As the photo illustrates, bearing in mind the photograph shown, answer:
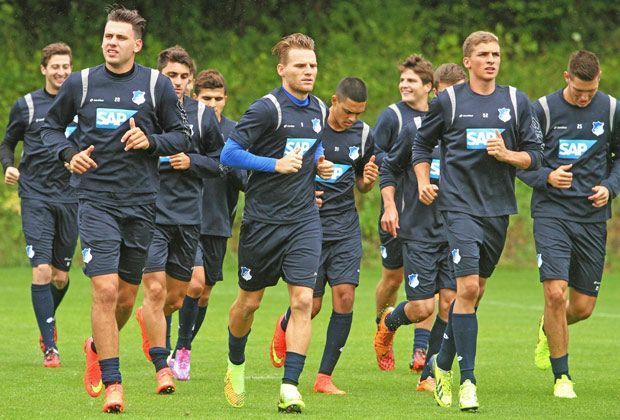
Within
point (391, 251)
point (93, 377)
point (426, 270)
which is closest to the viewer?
point (93, 377)

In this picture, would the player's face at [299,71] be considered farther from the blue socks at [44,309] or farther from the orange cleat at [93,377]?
the blue socks at [44,309]

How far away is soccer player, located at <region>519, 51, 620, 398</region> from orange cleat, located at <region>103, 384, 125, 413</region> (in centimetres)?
306

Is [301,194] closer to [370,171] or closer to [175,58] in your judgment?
[370,171]

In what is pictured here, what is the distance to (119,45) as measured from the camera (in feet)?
27.9

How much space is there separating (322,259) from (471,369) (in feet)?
6.30

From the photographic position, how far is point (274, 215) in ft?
29.1

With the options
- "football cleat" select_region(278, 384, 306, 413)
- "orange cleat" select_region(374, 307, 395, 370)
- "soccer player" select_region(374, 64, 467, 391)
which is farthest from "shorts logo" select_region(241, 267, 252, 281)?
"orange cleat" select_region(374, 307, 395, 370)

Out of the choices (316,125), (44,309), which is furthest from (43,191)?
(316,125)

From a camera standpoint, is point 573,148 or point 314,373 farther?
point 314,373

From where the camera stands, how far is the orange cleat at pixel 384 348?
36.7 feet

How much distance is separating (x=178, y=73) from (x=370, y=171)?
162 cm

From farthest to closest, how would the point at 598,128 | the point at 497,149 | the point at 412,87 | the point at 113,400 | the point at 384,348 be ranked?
the point at 384,348
the point at 412,87
the point at 598,128
the point at 497,149
the point at 113,400

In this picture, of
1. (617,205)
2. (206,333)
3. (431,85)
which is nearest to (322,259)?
(431,85)

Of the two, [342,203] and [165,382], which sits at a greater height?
[342,203]
